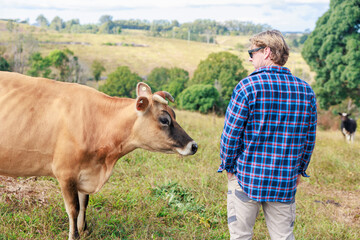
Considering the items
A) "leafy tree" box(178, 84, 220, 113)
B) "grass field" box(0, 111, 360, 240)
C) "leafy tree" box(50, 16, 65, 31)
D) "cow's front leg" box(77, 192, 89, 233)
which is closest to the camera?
"cow's front leg" box(77, 192, 89, 233)

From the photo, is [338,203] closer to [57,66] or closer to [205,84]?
[205,84]

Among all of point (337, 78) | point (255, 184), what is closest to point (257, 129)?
point (255, 184)

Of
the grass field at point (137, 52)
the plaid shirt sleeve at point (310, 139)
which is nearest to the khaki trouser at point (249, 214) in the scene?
the plaid shirt sleeve at point (310, 139)

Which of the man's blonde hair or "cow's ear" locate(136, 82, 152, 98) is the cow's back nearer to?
"cow's ear" locate(136, 82, 152, 98)

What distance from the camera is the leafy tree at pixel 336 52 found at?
803 inches

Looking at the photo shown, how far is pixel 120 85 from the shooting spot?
158 ft

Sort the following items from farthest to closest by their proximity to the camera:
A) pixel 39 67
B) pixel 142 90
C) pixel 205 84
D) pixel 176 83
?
pixel 176 83, pixel 205 84, pixel 39 67, pixel 142 90

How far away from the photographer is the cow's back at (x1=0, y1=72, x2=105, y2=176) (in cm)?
341

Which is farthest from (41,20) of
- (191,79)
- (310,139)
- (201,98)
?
(310,139)

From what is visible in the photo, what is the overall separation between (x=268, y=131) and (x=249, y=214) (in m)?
0.68

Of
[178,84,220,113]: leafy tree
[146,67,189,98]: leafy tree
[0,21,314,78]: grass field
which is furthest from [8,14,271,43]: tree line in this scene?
[178,84,220,113]: leafy tree

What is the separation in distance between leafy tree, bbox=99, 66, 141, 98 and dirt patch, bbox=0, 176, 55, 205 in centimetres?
4333

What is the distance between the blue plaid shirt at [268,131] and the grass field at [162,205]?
170 cm

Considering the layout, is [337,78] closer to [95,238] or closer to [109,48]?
[95,238]
